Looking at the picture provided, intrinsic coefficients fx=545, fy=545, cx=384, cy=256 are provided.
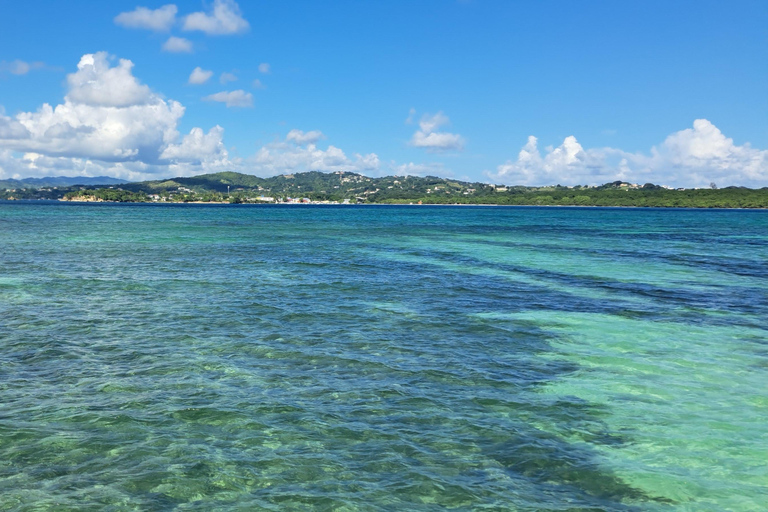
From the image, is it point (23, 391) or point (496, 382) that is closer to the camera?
point (23, 391)

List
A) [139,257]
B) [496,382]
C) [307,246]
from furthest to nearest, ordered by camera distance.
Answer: [307,246], [139,257], [496,382]

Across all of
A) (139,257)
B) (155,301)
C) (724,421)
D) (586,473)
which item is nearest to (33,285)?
(155,301)

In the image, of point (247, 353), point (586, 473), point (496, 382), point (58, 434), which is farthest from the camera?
point (247, 353)

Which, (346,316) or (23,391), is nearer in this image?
(23,391)

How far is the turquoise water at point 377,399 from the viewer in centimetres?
799

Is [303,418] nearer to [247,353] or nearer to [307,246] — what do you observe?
[247,353]

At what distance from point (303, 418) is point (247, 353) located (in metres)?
4.87

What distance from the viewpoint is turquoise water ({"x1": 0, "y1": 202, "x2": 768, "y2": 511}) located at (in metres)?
7.99

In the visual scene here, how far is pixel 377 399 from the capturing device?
11.4 metres

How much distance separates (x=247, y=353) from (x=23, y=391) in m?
5.07

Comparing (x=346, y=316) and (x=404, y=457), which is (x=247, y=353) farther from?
(x=404, y=457)

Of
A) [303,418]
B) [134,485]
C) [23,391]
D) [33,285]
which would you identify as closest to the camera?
[134,485]

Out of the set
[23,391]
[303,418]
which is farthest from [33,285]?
[303,418]

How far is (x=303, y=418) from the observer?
33.8ft
